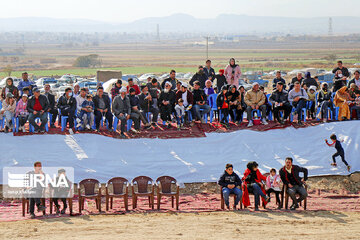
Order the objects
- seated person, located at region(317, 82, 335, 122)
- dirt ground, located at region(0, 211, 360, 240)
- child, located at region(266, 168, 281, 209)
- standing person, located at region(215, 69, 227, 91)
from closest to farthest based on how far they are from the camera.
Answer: dirt ground, located at region(0, 211, 360, 240), child, located at region(266, 168, 281, 209), seated person, located at region(317, 82, 335, 122), standing person, located at region(215, 69, 227, 91)

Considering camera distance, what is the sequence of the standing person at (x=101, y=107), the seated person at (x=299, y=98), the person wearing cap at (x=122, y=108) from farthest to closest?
the seated person at (x=299, y=98) → the standing person at (x=101, y=107) → the person wearing cap at (x=122, y=108)

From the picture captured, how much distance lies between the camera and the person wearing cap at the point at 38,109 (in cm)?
1471

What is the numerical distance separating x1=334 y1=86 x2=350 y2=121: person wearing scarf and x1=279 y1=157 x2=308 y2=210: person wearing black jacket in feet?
17.3

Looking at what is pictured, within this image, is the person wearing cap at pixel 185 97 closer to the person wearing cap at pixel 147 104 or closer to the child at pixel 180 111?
the child at pixel 180 111

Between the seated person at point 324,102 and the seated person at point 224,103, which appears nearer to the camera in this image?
the seated person at point 224,103

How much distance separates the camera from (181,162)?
1429 cm

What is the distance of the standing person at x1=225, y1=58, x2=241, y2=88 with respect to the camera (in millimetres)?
17000

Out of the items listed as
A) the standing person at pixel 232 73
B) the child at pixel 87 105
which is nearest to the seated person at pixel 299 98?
the standing person at pixel 232 73

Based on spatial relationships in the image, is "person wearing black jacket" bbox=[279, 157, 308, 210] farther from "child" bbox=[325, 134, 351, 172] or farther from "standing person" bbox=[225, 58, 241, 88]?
"standing person" bbox=[225, 58, 241, 88]

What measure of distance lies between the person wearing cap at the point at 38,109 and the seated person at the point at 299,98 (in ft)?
24.0

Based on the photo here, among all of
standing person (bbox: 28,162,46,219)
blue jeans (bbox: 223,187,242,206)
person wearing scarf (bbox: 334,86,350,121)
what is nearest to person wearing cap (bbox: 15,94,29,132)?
standing person (bbox: 28,162,46,219)

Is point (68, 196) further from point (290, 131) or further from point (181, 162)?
point (290, 131)

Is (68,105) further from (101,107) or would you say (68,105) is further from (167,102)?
(167,102)

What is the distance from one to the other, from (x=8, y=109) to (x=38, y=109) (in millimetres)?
852
